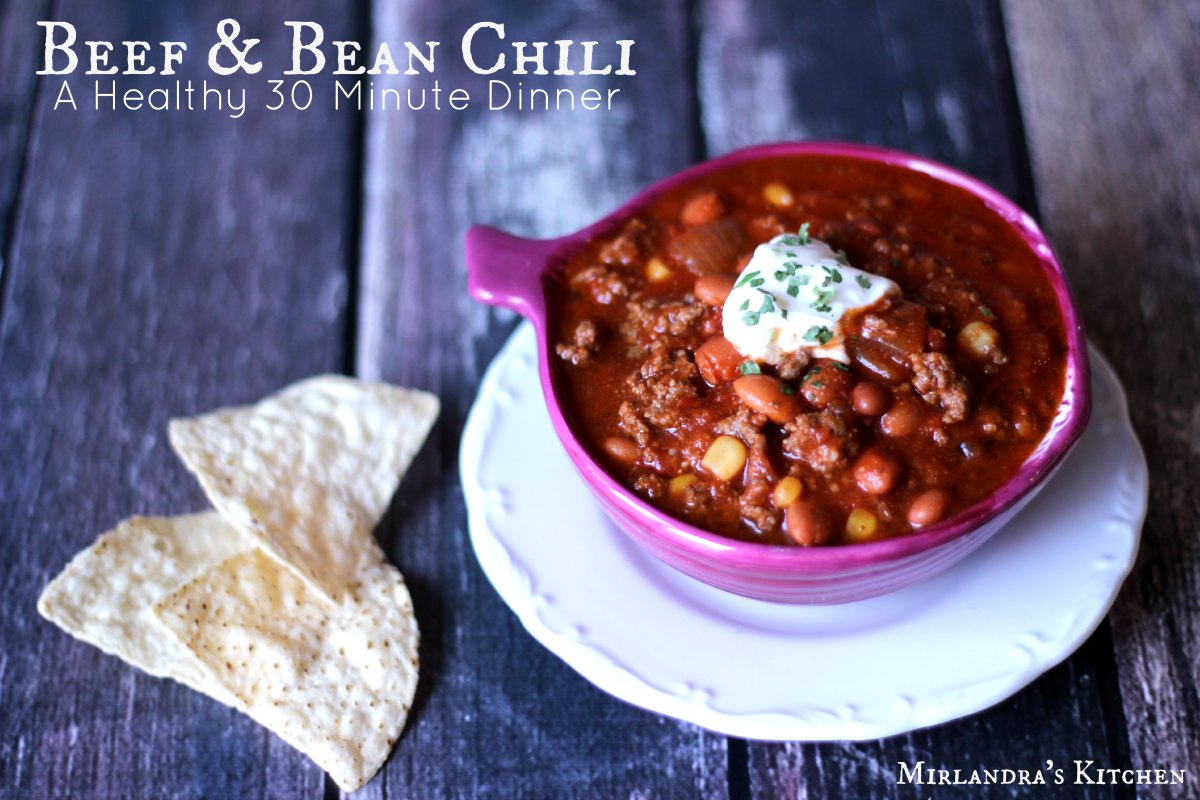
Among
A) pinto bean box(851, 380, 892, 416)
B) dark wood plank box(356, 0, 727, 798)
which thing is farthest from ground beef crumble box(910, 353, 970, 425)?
dark wood plank box(356, 0, 727, 798)

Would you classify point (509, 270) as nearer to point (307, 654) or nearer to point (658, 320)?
point (658, 320)

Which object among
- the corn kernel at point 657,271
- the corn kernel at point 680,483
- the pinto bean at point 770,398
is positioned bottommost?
the corn kernel at point 680,483

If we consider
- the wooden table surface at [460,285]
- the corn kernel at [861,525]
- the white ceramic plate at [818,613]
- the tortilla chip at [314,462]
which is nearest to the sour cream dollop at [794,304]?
the corn kernel at [861,525]

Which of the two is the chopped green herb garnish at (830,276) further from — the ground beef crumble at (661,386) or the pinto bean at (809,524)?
the pinto bean at (809,524)

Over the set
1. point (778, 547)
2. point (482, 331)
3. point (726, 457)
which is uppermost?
point (726, 457)

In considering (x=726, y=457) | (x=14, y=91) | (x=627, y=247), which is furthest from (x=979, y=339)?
(x=14, y=91)

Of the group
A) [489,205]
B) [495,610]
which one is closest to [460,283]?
[489,205]

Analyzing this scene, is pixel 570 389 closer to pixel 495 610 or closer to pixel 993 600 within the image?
pixel 495 610
